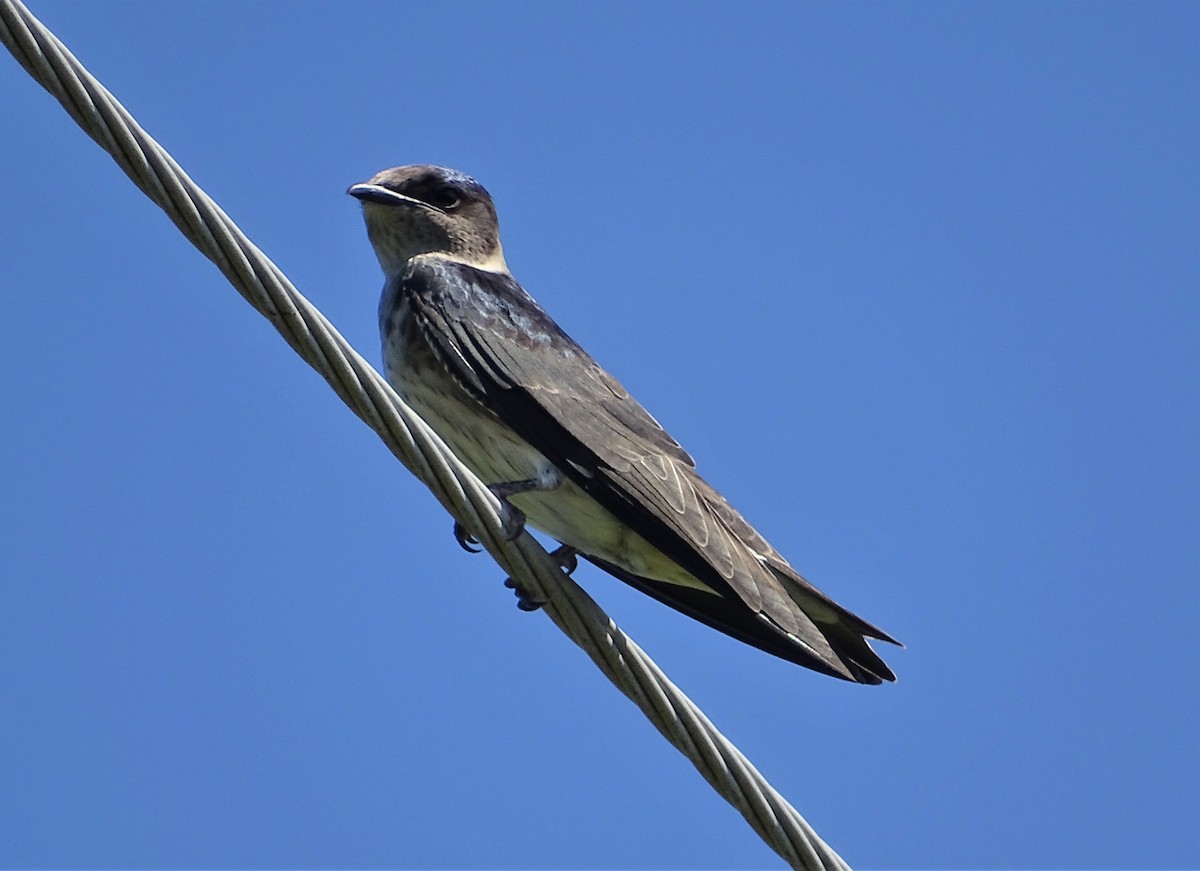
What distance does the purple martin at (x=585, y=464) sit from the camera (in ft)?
19.3

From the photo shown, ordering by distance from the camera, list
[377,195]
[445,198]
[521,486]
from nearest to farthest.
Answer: [521,486] < [377,195] < [445,198]

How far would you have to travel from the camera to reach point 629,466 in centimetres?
608

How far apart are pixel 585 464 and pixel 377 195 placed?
2209 millimetres

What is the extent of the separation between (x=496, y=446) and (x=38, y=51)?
9.46 feet

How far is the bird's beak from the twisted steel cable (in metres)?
3.29

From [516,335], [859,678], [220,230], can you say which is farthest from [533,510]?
[220,230]

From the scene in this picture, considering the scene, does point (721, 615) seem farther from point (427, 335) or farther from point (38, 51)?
point (38, 51)

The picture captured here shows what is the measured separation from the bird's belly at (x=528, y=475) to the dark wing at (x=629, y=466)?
7cm

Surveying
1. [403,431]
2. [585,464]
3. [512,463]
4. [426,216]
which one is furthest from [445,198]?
[403,431]

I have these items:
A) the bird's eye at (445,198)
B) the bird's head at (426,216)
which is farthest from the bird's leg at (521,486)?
the bird's eye at (445,198)

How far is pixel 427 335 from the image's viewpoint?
6590 mm

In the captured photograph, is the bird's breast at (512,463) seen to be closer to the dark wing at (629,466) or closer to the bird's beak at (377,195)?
the dark wing at (629,466)

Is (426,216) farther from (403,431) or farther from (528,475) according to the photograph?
(403,431)

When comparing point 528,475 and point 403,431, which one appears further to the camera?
point 528,475
